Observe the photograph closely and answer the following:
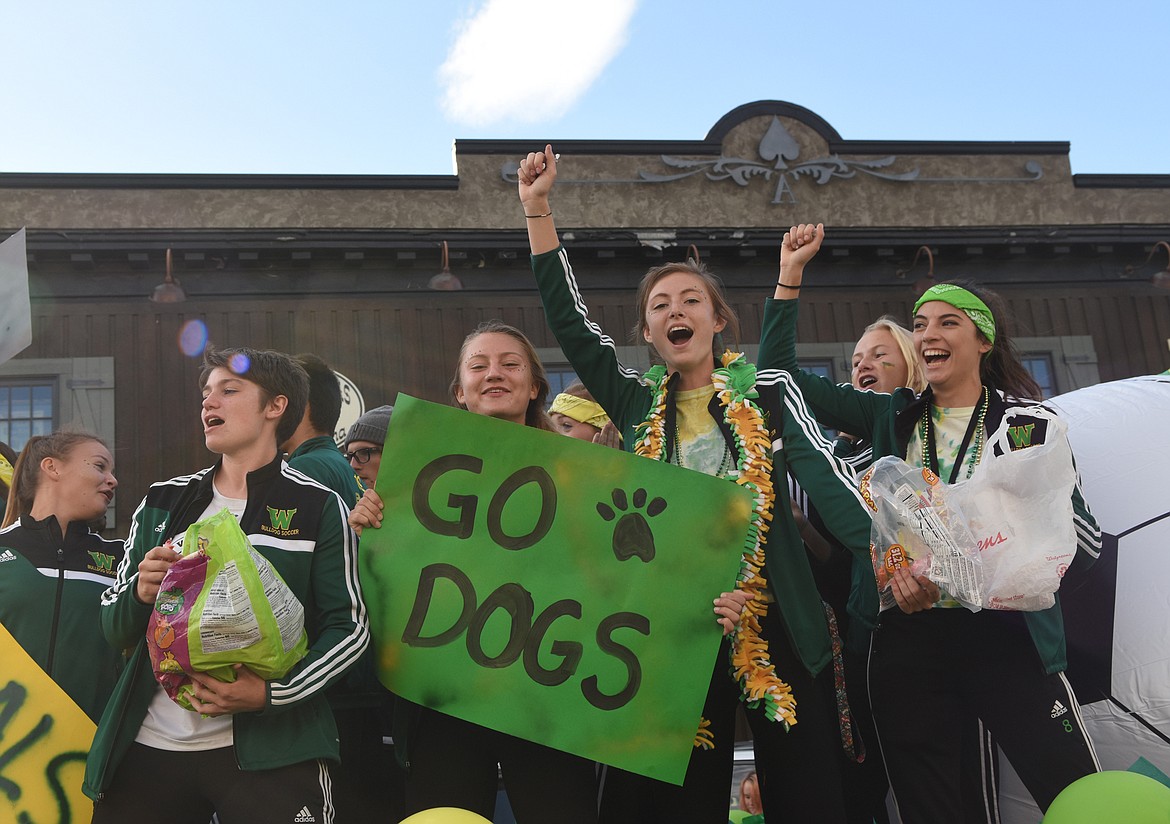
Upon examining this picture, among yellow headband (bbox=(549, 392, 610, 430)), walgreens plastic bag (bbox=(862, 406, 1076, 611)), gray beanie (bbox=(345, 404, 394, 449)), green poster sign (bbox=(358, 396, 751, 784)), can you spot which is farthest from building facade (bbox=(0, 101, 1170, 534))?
walgreens plastic bag (bbox=(862, 406, 1076, 611))

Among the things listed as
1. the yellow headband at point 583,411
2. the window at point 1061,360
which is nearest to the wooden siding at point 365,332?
the window at point 1061,360

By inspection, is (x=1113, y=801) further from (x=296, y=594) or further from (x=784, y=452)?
(x=296, y=594)

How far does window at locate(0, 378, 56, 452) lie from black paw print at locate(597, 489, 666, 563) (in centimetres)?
1002

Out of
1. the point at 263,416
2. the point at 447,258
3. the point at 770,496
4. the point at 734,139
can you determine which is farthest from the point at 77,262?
the point at 770,496

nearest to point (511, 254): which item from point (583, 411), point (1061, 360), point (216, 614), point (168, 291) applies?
point (168, 291)

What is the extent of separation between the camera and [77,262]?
38.3 ft

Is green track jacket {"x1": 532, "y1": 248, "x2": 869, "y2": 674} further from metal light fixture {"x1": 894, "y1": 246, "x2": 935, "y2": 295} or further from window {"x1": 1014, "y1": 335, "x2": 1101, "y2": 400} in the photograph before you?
window {"x1": 1014, "y1": 335, "x2": 1101, "y2": 400}

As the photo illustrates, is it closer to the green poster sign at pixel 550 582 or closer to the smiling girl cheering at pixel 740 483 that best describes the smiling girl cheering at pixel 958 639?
the smiling girl cheering at pixel 740 483

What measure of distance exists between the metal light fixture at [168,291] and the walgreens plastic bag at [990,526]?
984 cm

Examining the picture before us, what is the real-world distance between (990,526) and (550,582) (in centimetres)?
123

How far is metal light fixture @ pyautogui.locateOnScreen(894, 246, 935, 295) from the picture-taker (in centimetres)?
1343

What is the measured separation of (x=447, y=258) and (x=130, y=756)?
1000 cm

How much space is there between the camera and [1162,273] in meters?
13.6

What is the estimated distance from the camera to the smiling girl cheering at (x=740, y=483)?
2912 millimetres
